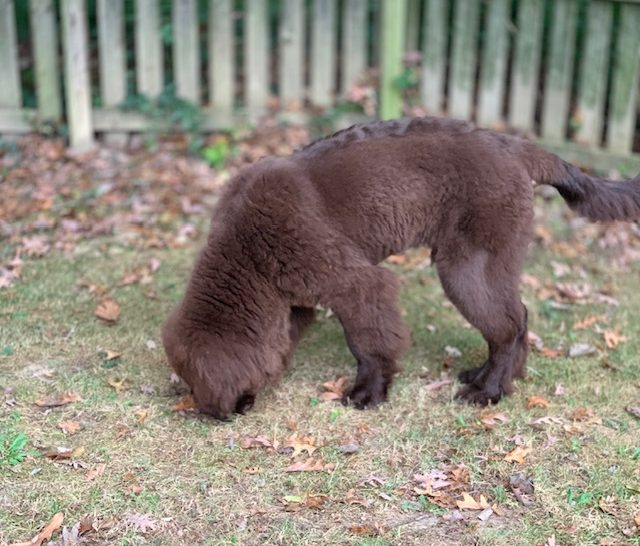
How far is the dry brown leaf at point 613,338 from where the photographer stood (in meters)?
5.29

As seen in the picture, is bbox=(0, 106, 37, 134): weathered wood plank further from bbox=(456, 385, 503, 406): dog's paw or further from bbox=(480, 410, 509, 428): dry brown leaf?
bbox=(480, 410, 509, 428): dry brown leaf

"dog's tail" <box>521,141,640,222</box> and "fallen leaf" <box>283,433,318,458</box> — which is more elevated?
"dog's tail" <box>521,141,640,222</box>

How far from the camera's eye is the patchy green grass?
144 inches

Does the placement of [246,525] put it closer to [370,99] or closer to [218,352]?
[218,352]

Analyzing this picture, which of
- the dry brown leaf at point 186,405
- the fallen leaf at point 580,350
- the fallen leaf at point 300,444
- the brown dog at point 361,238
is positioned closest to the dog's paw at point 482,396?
the brown dog at point 361,238

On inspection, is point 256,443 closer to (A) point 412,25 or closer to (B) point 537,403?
(B) point 537,403

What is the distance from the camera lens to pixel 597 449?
13.8ft

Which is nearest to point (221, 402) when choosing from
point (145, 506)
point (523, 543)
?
point (145, 506)

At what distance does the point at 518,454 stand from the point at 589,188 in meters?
1.47

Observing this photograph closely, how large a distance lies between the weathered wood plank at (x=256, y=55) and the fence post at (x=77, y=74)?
143cm

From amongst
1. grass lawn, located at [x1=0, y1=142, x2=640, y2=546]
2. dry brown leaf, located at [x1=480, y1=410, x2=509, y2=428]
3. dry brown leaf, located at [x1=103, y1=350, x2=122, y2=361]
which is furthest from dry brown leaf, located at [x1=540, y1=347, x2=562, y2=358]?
dry brown leaf, located at [x1=103, y1=350, x2=122, y2=361]

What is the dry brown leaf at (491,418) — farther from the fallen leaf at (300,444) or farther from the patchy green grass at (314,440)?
the fallen leaf at (300,444)

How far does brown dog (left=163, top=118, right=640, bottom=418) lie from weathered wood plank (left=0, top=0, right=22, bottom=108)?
4019mm

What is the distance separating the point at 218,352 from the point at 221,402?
258mm
